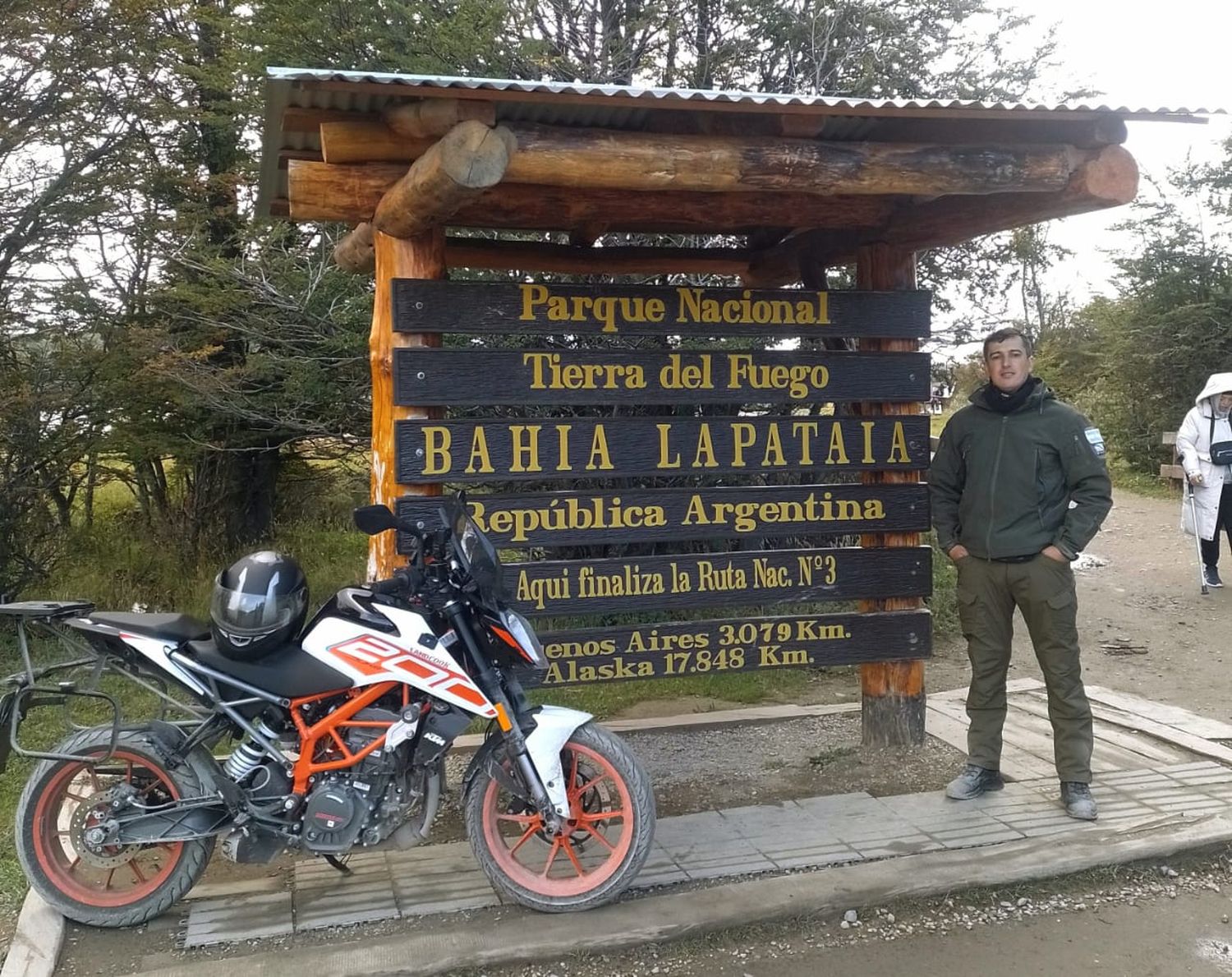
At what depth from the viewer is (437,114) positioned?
129 inches

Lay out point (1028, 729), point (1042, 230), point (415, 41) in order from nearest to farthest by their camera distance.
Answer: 1. point (1028, 729)
2. point (415, 41)
3. point (1042, 230)

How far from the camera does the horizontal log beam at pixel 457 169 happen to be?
3242mm

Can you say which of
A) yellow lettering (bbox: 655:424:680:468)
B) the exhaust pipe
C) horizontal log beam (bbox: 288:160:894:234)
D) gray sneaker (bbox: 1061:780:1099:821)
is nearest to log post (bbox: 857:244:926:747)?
horizontal log beam (bbox: 288:160:894:234)

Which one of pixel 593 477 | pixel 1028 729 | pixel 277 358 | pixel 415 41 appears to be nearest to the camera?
pixel 593 477

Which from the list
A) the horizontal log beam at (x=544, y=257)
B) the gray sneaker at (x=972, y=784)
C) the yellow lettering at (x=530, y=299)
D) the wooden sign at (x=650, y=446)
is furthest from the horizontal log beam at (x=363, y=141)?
the gray sneaker at (x=972, y=784)

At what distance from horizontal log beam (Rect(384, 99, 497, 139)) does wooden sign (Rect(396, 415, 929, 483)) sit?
109 centimetres

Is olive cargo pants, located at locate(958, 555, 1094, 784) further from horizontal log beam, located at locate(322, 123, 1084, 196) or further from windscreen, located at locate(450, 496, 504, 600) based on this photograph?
windscreen, located at locate(450, 496, 504, 600)

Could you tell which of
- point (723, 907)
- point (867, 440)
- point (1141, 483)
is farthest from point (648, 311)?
point (1141, 483)

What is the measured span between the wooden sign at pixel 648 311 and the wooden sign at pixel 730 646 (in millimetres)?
1266

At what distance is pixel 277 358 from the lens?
8.39 m

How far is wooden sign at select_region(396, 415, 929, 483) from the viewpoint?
3908 mm

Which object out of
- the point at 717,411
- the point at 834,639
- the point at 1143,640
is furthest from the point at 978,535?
the point at 1143,640

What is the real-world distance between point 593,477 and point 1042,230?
27.8 ft

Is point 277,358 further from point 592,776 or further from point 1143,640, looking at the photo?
point 1143,640
